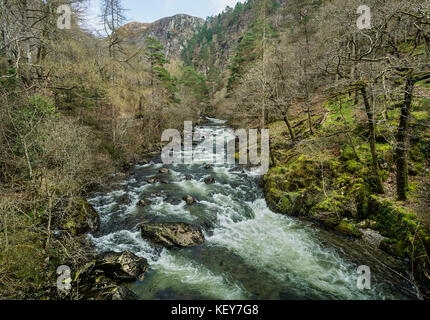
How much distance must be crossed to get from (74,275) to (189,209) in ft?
18.9

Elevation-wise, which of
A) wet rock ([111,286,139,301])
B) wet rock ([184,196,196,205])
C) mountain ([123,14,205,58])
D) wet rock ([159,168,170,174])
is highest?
mountain ([123,14,205,58])

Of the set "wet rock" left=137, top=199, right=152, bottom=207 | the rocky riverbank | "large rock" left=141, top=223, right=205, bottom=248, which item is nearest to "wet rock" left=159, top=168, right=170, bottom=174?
"wet rock" left=137, top=199, right=152, bottom=207

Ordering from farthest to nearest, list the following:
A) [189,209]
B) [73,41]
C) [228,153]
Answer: [228,153] < [73,41] < [189,209]

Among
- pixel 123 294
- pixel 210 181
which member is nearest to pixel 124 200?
pixel 210 181

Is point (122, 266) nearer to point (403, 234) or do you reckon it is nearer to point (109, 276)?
point (109, 276)

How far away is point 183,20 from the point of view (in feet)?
445

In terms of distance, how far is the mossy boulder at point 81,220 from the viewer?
8.12m

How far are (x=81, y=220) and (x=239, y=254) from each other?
6840 millimetres

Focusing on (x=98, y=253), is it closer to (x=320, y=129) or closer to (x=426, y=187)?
(x=426, y=187)

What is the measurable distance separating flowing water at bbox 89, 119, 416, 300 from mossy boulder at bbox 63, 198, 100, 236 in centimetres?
45

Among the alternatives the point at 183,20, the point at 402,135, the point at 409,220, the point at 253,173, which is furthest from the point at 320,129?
the point at 183,20

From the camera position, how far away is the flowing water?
20.0ft

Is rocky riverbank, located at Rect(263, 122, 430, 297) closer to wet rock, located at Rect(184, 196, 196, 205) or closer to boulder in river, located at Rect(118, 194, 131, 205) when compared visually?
wet rock, located at Rect(184, 196, 196, 205)

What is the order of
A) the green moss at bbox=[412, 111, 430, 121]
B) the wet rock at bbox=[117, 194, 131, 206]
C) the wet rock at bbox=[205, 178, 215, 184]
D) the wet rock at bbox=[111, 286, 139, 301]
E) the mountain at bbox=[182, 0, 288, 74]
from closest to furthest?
1. the wet rock at bbox=[111, 286, 139, 301]
2. the green moss at bbox=[412, 111, 430, 121]
3. the wet rock at bbox=[117, 194, 131, 206]
4. the wet rock at bbox=[205, 178, 215, 184]
5. the mountain at bbox=[182, 0, 288, 74]
